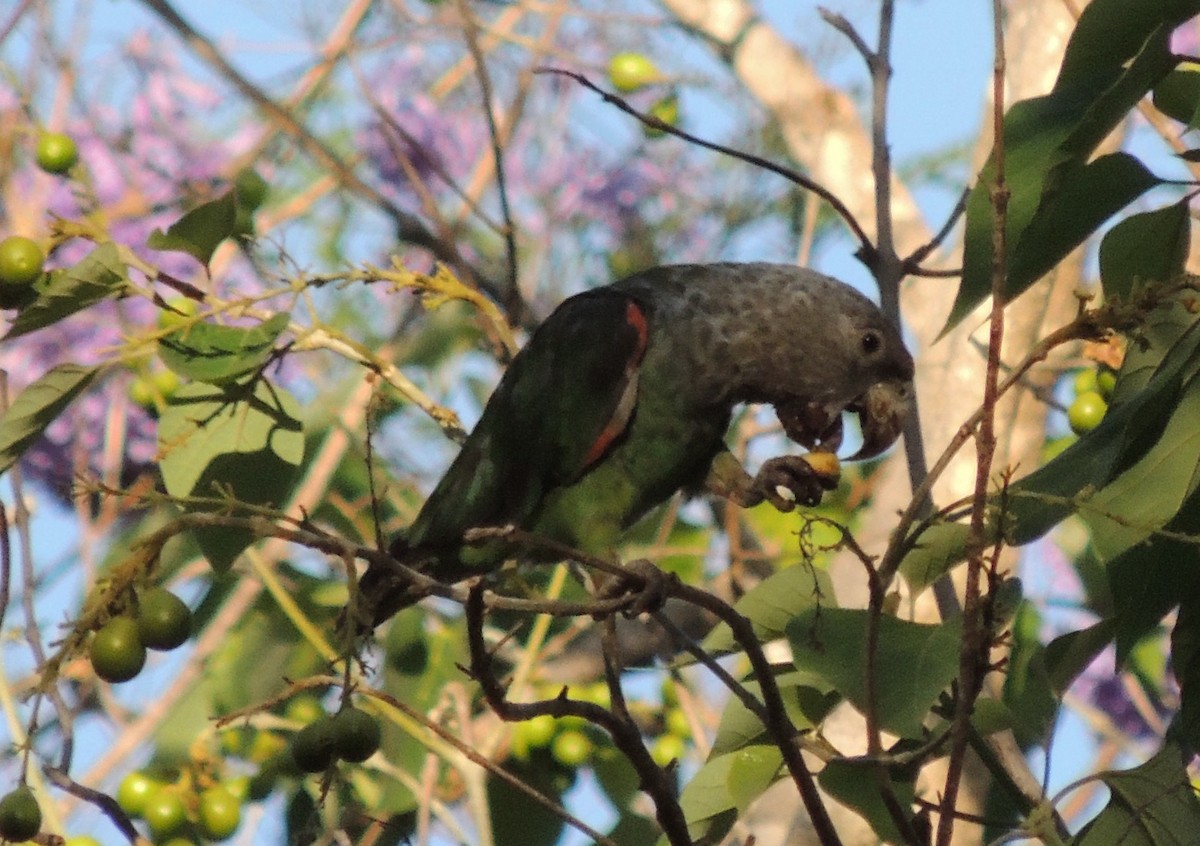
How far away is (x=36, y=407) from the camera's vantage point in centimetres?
196

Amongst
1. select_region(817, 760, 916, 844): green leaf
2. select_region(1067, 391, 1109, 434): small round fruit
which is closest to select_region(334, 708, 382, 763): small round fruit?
select_region(817, 760, 916, 844): green leaf

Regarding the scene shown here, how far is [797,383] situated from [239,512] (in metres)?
0.93

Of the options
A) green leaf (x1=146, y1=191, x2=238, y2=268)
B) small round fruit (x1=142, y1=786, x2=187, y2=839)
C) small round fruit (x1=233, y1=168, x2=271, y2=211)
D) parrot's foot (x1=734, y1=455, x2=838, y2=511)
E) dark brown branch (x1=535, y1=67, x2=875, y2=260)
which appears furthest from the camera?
small round fruit (x1=142, y1=786, x2=187, y2=839)

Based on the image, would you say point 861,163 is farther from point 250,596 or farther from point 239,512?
point 239,512

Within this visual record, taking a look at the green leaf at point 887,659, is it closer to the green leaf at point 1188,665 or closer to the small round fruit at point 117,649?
the green leaf at point 1188,665

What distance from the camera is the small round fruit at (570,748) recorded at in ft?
8.81

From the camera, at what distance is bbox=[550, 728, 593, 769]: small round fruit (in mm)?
2686

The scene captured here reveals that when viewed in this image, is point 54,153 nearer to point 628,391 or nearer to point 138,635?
point 628,391

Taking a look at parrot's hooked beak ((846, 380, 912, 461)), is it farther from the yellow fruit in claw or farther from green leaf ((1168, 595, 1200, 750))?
green leaf ((1168, 595, 1200, 750))

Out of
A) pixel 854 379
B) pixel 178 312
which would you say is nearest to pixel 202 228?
pixel 178 312

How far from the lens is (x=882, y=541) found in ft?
9.54

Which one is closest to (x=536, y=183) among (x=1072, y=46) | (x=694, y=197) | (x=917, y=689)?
(x=694, y=197)

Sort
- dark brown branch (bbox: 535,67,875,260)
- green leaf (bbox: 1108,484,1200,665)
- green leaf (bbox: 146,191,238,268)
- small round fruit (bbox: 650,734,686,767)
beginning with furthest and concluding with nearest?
1. small round fruit (bbox: 650,734,686,767)
2. green leaf (bbox: 146,191,238,268)
3. dark brown branch (bbox: 535,67,875,260)
4. green leaf (bbox: 1108,484,1200,665)

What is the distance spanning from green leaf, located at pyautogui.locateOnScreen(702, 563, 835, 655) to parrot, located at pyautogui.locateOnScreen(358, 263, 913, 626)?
1.74 ft
